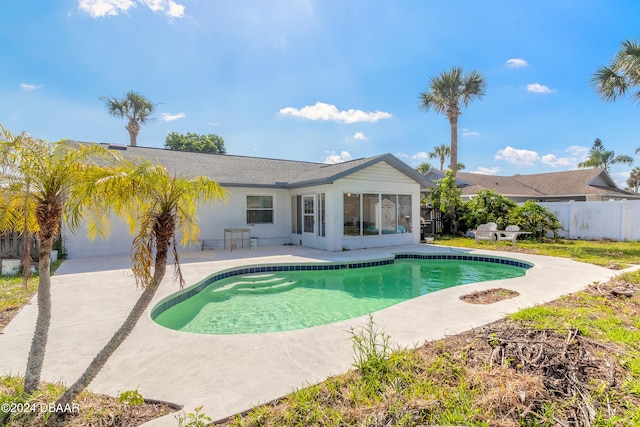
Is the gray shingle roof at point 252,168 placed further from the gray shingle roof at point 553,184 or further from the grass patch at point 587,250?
the gray shingle roof at point 553,184

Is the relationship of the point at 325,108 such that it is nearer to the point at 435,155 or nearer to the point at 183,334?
the point at 183,334

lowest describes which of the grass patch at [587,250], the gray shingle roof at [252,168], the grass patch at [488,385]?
the grass patch at [488,385]

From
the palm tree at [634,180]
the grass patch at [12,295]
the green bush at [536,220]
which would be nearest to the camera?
the grass patch at [12,295]

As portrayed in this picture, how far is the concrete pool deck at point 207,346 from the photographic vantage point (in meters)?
2.83

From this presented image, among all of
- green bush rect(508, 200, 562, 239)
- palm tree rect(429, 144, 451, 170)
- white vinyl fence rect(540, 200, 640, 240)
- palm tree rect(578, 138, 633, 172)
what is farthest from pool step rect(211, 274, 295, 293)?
palm tree rect(578, 138, 633, 172)

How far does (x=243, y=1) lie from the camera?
9.88 meters

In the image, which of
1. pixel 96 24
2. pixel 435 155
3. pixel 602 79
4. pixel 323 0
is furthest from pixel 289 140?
pixel 435 155

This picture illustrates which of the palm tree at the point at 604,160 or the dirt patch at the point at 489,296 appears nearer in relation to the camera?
the dirt patch at the point at 489,296

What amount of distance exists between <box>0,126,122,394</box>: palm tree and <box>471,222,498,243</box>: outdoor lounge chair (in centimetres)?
1416

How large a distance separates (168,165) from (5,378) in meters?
11.3

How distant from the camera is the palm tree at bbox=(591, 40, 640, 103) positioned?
1247cm

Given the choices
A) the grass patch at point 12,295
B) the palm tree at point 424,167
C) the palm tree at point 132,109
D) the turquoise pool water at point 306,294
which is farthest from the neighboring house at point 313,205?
the palm tree at point 424,167

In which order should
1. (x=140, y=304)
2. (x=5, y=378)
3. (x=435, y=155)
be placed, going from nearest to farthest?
1. (x=140, y=304)
2. (x=5, y=378)
3. (x=435, y=155)

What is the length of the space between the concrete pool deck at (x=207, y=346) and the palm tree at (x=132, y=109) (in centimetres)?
2280
